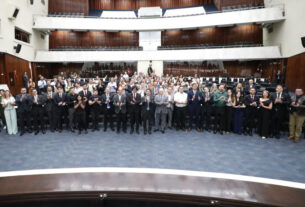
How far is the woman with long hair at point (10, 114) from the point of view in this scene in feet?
22.4

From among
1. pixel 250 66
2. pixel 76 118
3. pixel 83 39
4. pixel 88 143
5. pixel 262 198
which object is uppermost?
pixel 83 39

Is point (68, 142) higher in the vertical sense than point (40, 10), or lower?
lower

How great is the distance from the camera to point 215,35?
2077cm

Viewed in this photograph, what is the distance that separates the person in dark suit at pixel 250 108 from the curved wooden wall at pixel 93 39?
17.4 meters

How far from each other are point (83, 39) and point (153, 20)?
7.85 m

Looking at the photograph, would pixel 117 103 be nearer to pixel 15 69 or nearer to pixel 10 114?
pixel 10 114

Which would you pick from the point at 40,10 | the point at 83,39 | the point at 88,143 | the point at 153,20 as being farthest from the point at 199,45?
the point at 88,143

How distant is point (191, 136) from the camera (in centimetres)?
665

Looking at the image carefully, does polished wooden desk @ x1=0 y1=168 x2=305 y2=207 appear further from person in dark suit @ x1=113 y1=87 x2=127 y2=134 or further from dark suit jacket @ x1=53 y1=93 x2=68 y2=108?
dark suit jacket @ x1=53 y1=93 x2=68 y2=108

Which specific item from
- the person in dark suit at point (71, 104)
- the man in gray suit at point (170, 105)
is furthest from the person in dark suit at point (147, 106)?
the person in dark suit at point (71, 104)

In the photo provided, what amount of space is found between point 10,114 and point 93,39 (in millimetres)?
16680

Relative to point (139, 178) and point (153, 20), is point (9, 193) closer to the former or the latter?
point (139, 178)

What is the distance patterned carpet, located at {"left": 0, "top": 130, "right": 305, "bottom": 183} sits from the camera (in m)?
4.48

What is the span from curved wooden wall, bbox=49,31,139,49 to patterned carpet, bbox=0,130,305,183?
660 inches
